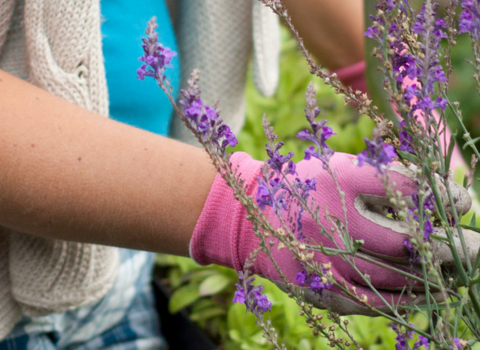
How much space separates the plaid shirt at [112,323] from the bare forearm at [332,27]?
3.05 feet

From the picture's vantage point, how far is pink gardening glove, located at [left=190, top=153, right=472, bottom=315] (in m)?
0.53

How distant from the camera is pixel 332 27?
1.48 m

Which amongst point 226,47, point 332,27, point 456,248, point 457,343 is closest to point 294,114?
point 332,27

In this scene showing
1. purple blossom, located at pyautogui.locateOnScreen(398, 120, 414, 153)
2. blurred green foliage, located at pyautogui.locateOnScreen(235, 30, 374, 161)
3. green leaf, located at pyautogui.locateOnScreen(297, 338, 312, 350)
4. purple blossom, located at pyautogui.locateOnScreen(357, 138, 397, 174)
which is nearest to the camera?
purple blossom, located at pyautogui.locateOnScreen(357, 138, 397, 174)

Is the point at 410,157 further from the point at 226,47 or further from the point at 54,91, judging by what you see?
Result: the point at 226,47

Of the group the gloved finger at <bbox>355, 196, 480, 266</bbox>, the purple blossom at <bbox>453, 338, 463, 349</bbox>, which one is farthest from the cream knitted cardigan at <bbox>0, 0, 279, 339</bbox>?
the purple blossom at <bbox>453, 338, 463, 349</bbox>

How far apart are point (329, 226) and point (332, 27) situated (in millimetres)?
1094

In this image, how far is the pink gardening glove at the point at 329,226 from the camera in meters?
0.53

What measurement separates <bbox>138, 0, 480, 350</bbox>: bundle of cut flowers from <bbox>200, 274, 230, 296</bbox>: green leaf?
666 mm

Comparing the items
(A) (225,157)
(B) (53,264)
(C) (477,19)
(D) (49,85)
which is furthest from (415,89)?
(B) (53,264)

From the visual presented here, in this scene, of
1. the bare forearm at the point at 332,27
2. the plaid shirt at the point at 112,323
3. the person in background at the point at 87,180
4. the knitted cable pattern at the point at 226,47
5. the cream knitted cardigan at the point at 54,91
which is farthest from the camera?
the bare forearm at the point at 332,27

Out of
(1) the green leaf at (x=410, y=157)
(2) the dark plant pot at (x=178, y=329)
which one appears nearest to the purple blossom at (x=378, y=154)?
(1) the green leaf at (x=410, y=157)

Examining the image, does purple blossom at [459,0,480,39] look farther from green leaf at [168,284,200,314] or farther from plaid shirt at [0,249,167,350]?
green leaf at [168,284,200,314]

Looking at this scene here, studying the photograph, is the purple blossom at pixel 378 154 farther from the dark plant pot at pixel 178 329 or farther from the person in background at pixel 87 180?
the dark plant pot at pixel 178 329
